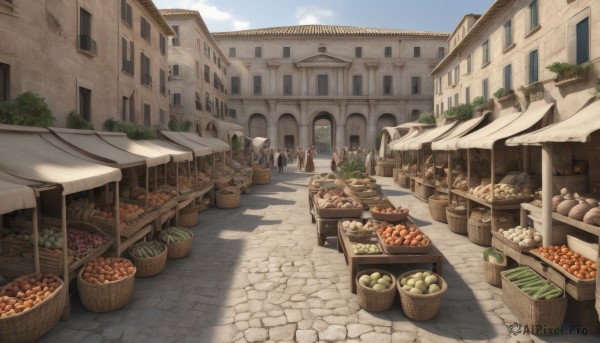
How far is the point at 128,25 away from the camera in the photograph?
1641cm

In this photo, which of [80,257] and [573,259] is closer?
[573,259]

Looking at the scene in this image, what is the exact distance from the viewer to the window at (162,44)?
69.8 ft

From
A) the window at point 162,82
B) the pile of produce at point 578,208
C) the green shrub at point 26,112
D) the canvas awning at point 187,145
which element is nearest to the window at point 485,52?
the pile of produce at point 578,208

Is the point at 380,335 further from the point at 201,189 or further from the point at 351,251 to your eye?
the point at 201,189

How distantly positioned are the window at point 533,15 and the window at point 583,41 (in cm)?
288

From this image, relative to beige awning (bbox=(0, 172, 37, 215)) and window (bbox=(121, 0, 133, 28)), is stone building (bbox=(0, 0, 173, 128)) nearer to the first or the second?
window (bbox=(121, 0, 133, 28))

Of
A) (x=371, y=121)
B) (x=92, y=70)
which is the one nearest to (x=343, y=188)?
(x=92, y=70)

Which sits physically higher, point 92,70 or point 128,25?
point 128,25

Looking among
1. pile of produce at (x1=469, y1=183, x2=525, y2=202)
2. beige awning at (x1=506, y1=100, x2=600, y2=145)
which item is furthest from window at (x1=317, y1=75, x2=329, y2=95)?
beige awning at (x1=506, y1=100, x2=600, y2=145)

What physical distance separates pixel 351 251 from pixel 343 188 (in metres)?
6.04

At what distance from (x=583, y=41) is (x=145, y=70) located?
1729 centimetres

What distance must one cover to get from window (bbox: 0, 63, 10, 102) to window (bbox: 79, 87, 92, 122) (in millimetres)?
3540

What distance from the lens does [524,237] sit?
21.8 ft

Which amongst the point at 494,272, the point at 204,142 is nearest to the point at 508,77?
the point at 494,272
